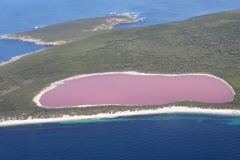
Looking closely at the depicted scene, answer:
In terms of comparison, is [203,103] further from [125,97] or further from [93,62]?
[93,62]

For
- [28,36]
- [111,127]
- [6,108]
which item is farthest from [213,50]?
[28,36]

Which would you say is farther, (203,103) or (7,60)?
(7,60)

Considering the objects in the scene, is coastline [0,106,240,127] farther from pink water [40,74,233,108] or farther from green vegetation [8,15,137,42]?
green vegetation [8,15,137,42]

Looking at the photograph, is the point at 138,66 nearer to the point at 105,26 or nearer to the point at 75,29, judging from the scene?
the point at 75,29

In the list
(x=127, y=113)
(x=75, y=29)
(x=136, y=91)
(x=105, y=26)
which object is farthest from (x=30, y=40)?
(x=127, y=113)

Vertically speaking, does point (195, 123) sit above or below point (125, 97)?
below

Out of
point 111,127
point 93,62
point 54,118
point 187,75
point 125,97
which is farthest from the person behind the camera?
point 93,62

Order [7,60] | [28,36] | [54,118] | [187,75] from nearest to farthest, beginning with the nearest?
[54,118], [187,75], [7,60], [28,36]
